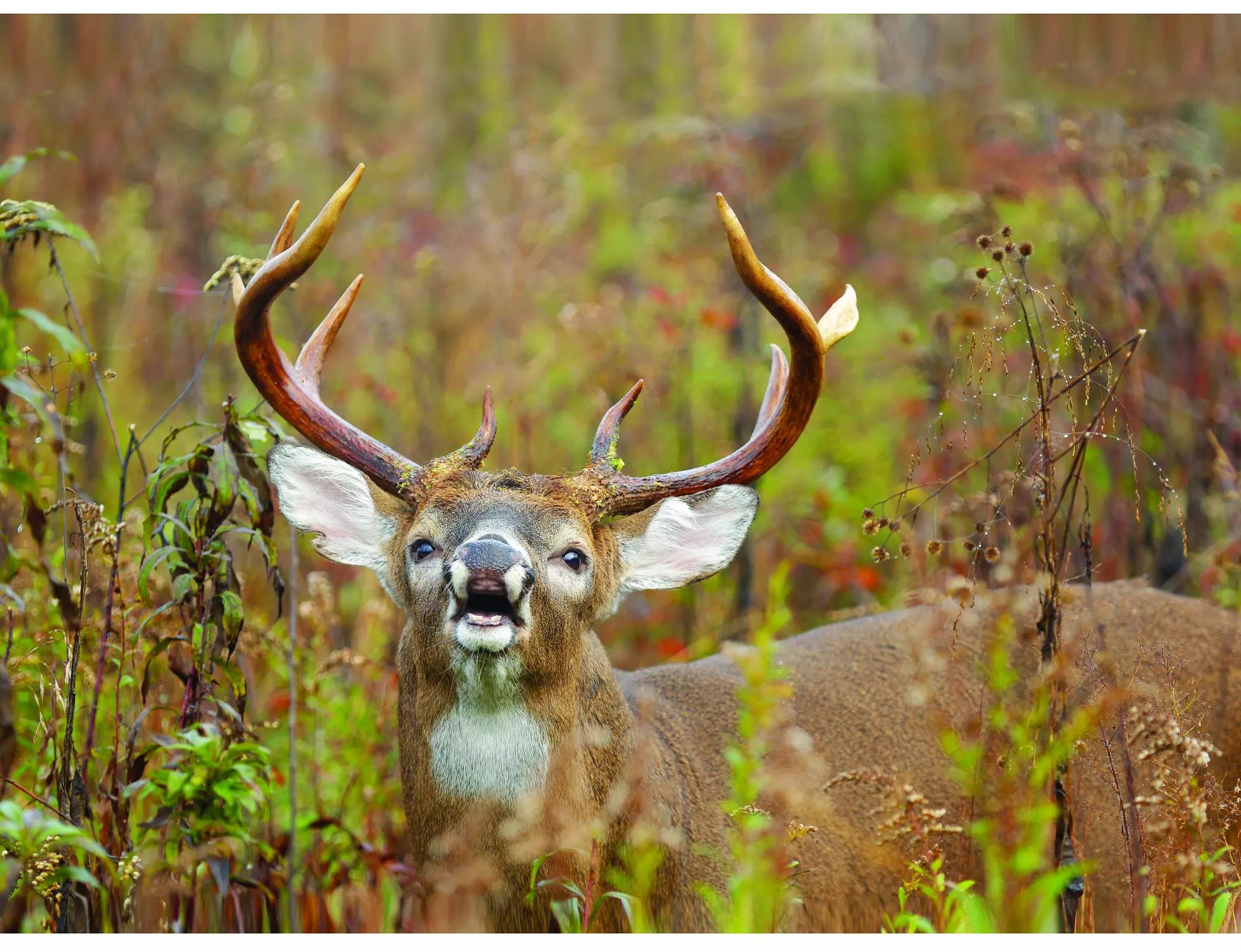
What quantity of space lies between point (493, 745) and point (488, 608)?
44 centimetres

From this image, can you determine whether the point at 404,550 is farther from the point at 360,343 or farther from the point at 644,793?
the point at 360,343

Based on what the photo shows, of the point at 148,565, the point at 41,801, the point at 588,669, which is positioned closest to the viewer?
the point at 41,801

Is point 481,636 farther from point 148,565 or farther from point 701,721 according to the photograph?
point 701,721

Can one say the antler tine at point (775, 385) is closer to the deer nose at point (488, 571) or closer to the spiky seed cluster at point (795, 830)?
the deer nose at point (488, 571)

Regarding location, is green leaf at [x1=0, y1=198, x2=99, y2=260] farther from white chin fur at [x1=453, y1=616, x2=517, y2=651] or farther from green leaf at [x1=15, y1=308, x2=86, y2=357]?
white chin fur at [x1=453, y1=616, x2=517, y2=651]

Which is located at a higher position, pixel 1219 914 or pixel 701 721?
pixel 701 721

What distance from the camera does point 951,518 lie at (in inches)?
227

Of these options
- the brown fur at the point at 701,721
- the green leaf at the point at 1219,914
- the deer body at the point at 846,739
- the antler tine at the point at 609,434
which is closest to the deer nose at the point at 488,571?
the brown fur at the point at 701,721

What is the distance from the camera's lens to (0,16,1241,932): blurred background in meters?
6.05

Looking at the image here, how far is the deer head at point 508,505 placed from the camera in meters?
3.54

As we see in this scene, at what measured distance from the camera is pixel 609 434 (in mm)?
3953

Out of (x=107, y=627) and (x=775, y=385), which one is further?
(x=775, y=385)

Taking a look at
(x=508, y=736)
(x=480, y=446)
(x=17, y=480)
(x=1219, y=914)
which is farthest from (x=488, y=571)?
(x=1219, y=914)

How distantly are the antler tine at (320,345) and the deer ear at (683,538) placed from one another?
95 centimetres
